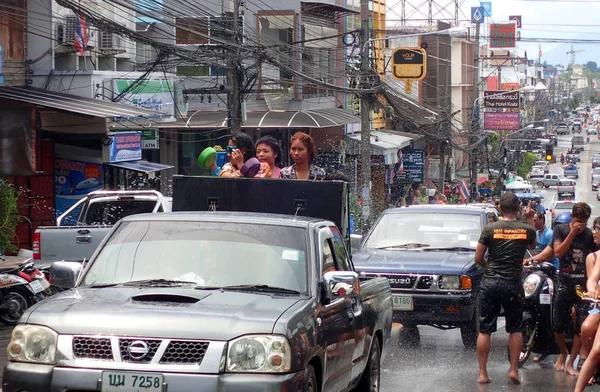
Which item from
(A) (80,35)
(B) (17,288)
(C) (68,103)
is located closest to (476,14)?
(A) (80,35)

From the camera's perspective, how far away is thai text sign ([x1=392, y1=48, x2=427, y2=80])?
1293 inches

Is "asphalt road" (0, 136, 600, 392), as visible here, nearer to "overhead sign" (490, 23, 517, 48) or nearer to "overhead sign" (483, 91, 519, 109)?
"overhead sign" (483, 91, 519, 109)

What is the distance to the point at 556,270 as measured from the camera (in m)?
11.0

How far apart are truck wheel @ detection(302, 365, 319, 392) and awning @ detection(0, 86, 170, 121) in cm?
1431

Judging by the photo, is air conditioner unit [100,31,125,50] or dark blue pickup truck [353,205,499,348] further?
air conditioner unit [100,31,125,50]

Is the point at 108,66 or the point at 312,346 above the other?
the point at 108,66

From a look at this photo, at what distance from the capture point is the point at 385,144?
45.2m

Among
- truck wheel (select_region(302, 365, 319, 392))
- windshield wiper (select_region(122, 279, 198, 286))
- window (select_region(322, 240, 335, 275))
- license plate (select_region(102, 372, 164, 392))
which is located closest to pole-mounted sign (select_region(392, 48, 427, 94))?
window (select_region(322, 240, 335, 275))

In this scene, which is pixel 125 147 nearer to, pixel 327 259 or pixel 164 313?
pixel 327 259

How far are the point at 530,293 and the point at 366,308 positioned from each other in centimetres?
372

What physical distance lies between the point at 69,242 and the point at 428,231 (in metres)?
5.20

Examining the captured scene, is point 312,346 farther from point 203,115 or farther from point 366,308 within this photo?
point 203,115

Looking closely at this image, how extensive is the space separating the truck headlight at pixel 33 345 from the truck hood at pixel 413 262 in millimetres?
6451

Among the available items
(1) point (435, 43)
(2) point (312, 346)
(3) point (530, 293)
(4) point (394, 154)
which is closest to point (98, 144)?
(3) point (530, 293)
